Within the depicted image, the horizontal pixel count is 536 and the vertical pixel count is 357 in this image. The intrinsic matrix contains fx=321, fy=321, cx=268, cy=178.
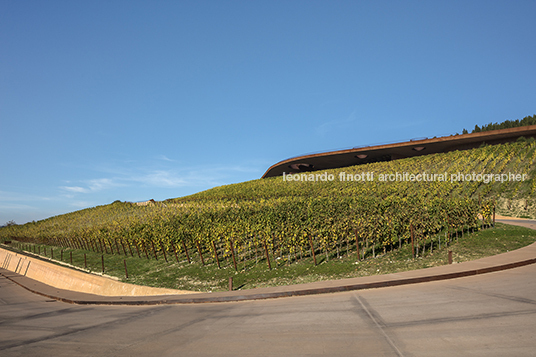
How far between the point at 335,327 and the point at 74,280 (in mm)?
25537

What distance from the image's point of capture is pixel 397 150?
201 feet

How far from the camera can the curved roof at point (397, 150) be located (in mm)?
48459

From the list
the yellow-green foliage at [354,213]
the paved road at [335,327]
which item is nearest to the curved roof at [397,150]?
the yellow-green foliage at [354,213]

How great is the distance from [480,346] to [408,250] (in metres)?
11.7

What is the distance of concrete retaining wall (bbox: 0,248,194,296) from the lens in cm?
1936

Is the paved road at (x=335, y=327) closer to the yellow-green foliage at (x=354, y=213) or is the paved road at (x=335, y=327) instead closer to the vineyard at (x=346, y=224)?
the vineyard at (x=346, y=224)

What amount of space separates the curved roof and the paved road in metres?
45.9

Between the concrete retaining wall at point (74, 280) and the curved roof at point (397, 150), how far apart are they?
50.7 meters

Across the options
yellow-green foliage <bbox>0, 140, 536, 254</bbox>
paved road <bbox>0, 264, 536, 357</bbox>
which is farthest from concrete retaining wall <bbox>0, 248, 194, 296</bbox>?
paved road <bbox>0, 264, 536, 357</bbox>

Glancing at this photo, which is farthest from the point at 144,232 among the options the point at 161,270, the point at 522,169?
the point at 522,169

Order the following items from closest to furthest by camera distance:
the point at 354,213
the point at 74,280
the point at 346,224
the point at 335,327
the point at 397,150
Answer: the point at 335,327
the point at 346,224
the point at 354,213
the point at 74,280
the point at 397,150

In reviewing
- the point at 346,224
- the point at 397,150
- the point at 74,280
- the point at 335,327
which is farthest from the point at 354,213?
the point at 397,150

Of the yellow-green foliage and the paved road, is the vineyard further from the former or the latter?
the paved road

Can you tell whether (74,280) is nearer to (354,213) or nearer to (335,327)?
(354,213)
